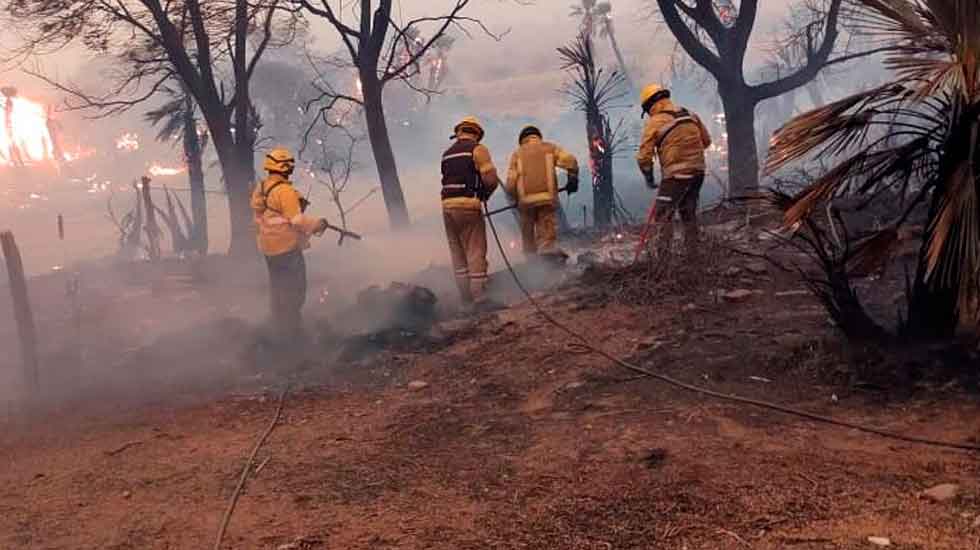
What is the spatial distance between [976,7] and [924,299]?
166 cm

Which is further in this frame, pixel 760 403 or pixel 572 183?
pixel 572 183

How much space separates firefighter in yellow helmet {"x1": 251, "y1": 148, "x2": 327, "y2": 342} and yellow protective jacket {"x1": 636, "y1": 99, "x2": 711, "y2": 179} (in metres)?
3.69

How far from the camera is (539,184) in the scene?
354 inches

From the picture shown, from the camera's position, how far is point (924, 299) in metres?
4.29

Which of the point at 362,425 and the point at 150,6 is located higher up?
the point at 150,6

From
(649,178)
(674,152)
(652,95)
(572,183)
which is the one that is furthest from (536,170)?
(674,152)

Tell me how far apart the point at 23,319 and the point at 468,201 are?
601 centimetres

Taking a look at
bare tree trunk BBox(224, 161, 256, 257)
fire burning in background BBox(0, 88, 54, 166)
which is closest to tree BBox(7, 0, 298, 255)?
bare tree trunk BBox(224, 161, 256, 257)

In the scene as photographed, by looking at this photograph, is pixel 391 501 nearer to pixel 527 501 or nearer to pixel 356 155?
pixel 527 501

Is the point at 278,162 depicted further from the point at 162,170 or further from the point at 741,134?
the point at 162,170

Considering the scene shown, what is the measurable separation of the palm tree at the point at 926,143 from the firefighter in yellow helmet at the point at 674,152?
11.0 ft

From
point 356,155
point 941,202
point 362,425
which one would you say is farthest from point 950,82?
point 356,155

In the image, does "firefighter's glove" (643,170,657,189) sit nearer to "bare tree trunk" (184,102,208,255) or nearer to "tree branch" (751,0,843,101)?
"tree branch" (751,0,843,101)

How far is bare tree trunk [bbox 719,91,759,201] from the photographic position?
12.7 m
